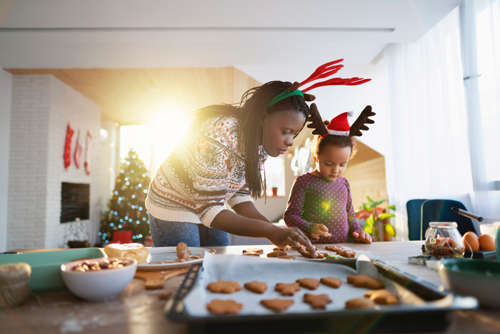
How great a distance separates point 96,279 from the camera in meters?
0.60

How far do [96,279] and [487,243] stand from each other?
114cm

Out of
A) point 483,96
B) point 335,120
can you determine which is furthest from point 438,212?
point 335,120

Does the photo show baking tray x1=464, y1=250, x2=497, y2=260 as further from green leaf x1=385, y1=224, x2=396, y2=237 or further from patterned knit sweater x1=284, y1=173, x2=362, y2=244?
green leaf x1=385, y1=224, x2=396, y2=237

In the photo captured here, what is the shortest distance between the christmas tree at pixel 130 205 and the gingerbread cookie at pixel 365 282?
573 cm

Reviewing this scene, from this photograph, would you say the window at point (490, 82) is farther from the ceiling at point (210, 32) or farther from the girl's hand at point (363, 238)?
the girl's hand at point (363, 238)

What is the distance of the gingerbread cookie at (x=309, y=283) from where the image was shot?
2.22 feet

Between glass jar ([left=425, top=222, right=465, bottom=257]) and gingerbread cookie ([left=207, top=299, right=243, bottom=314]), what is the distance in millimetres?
672

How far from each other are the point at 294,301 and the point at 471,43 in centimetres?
272

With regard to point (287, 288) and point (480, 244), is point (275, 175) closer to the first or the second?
point (480, 244)

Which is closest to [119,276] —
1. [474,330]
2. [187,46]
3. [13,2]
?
[474,330]

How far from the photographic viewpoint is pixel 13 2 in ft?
8.72

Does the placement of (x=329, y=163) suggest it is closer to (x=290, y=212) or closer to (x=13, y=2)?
(x=290, y=212)

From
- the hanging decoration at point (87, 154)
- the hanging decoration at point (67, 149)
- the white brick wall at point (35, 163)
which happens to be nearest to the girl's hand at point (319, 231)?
the white brick wall at point (35, 163)

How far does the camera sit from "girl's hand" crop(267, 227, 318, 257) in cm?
98
